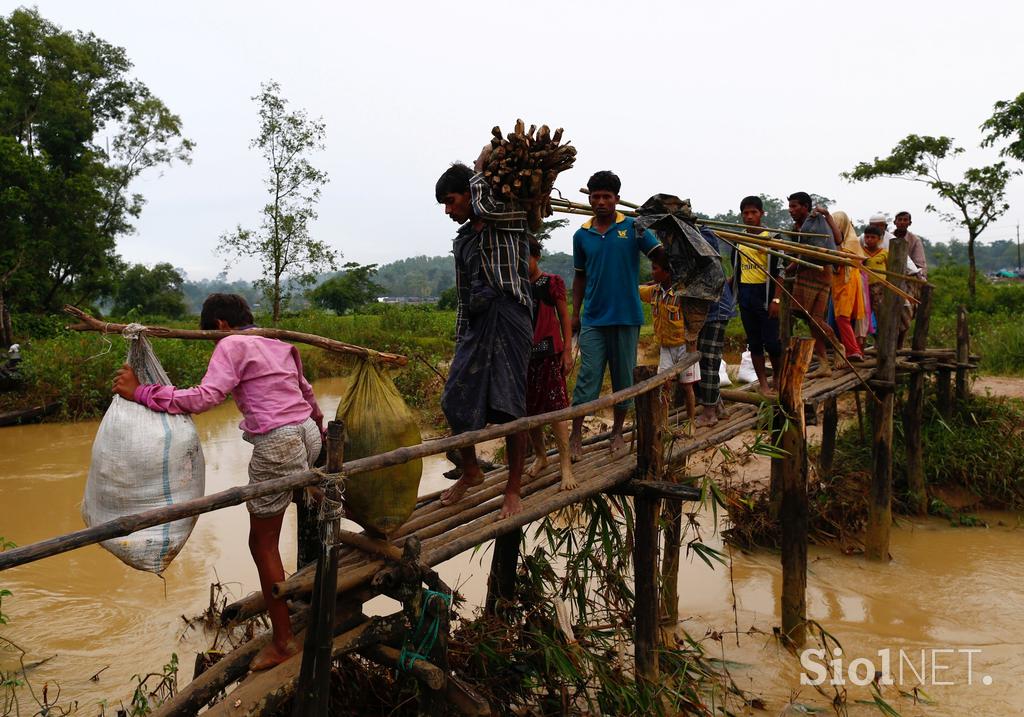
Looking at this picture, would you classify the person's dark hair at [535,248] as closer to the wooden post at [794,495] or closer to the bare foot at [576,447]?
the bare foot at [576,447]

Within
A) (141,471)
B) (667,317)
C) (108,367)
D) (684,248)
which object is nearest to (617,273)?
(684,248)

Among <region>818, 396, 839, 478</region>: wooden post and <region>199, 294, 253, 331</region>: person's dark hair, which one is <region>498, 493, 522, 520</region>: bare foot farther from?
<region>818, 396, 839, 478</region>: wooden post

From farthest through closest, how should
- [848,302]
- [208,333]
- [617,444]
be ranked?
[848,302]
[617,444]
[208,333]

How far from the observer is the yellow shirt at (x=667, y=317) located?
14.1 ft

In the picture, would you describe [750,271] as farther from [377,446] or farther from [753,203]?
[377,446]

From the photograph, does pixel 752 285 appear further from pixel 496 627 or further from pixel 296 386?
pixel 296 386

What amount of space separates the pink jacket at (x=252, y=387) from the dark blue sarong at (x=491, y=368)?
0.64 metres

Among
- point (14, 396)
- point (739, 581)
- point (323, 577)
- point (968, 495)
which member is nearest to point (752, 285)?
point (739, 581)

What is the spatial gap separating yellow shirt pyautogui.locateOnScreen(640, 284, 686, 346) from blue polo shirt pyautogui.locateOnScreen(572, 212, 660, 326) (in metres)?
0.62

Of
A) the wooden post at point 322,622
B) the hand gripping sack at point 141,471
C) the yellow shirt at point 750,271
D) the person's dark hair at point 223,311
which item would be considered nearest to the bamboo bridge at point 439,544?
the wooden post at point 322,622

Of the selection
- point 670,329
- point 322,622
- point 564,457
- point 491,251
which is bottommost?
point 322,622

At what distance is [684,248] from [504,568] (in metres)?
1.92

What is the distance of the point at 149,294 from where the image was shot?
26.1 meters

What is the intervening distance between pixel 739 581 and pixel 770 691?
164 cm
